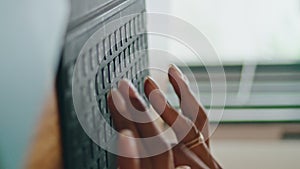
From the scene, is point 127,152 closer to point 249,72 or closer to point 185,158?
point 185,158

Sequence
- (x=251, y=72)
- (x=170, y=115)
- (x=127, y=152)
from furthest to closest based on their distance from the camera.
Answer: (x=251, y=72), (x=170, y=115), (x=127, y=152)

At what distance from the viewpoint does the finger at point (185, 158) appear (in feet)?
2.19

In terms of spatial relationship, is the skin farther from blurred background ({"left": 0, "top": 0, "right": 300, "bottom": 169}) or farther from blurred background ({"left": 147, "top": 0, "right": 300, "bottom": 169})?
blurred background ({"left": 147, "top": 0, "right": 300, "bottom": 169})

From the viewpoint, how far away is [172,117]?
2.21ft

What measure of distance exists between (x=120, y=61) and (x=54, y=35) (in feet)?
0.81

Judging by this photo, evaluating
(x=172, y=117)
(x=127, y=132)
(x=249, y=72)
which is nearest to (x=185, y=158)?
(x=172, y=117)

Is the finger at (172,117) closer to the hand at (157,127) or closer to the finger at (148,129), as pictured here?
the hand at (157,127)

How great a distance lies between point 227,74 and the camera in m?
1.53

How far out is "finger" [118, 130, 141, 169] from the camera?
20.6 inches

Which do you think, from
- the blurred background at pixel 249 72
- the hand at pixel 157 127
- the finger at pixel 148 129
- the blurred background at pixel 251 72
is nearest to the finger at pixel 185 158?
the hand at pixel 157 127

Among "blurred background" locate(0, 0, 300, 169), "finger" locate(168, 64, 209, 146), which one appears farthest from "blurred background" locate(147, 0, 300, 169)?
"finger" locate(168, 64, 209, 146)

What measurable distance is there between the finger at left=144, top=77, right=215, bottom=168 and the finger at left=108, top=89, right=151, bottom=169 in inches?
4.8

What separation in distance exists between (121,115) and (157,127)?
0.16ft

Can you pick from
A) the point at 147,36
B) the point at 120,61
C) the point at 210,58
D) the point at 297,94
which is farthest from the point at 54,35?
the point at 297,94
